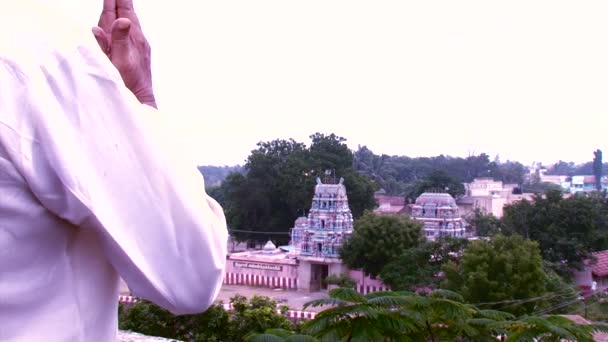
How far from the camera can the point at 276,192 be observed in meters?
22.2

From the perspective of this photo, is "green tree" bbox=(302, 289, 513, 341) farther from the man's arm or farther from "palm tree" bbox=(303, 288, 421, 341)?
the man's arm

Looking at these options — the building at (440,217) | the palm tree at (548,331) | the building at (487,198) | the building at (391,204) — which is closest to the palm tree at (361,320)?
the palm tree at (548,331)

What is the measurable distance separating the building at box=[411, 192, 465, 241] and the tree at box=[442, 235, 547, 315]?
20.3 ft

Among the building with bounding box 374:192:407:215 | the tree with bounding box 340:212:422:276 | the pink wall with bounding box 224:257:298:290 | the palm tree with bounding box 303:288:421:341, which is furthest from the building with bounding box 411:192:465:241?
the palm tree with bounding box 303:288:421:341

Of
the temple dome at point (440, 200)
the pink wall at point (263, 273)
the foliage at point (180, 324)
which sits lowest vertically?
the pink wall at point (263, 273)

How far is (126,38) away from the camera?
89 centimetres

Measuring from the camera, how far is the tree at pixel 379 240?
547 inches

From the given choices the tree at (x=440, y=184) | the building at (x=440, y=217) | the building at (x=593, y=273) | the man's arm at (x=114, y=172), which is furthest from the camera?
the tree at (x=440, y=184)

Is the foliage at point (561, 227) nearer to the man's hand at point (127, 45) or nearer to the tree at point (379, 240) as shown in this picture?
the tree at point (379, 240)

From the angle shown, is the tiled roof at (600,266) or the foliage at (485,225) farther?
the foliage at (485,225)

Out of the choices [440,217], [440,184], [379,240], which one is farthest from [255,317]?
[440,184]

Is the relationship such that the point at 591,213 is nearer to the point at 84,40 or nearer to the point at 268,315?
the point at 268,315

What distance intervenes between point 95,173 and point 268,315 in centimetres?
603

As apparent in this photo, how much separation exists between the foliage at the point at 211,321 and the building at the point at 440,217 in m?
10.5
